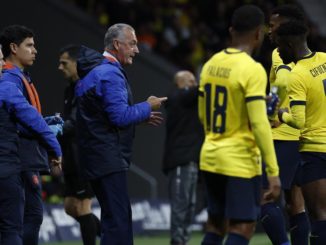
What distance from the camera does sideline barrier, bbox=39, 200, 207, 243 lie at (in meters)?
14.4

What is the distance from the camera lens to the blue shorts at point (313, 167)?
29.8 feet

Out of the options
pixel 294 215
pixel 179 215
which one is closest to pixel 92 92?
pixel 294 215

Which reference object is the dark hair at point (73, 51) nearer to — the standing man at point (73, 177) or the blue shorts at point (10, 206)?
the standing man at point (73, 177)

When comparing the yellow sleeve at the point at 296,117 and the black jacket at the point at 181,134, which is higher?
the yellow sleeve at the point at 296,117

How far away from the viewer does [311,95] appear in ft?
29.6

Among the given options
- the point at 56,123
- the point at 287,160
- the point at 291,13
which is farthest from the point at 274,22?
the point at 56,123

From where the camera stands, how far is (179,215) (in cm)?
1333

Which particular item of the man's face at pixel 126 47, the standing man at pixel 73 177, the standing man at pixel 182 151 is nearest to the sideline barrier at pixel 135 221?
the standing man at pixel 182 151

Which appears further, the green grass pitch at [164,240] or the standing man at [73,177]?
the green grass pitch at [164,240]

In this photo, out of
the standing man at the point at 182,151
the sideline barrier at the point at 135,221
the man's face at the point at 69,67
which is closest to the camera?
the man's face at the point at 69,67

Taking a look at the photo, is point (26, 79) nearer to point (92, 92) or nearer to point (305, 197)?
point (92, 92)

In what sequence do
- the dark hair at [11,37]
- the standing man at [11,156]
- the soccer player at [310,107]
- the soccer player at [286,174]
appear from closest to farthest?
the standing man at [11,156], the soccer player at [310,107], the dark hair at [11,37], the soccer player at [286,174]

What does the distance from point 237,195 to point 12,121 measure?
84.1 inches

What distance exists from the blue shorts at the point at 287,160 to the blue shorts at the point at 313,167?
45 centimetres
